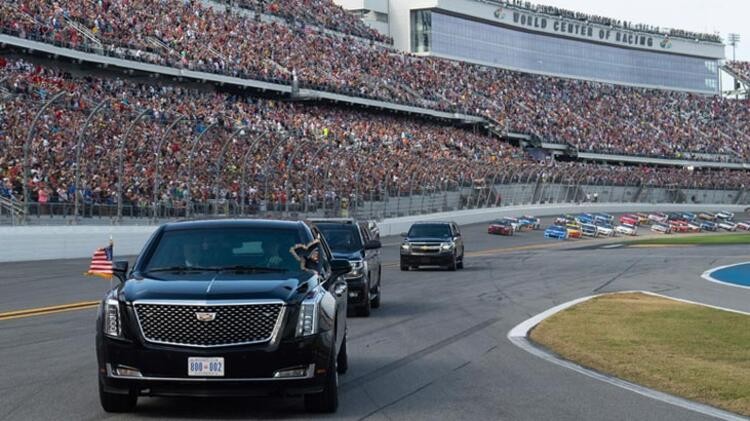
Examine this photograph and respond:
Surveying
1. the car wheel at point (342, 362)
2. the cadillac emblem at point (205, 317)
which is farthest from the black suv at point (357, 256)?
the cadillac emblem at point (205, 317)

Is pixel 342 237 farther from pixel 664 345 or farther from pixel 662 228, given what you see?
pixel 662 228

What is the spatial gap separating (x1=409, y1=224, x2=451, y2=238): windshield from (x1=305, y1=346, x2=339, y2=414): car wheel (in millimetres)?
27456

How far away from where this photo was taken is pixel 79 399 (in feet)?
34.5

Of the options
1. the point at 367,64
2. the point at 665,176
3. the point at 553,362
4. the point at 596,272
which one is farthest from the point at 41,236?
the point at 665,176

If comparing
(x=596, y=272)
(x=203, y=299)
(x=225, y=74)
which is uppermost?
(x=225, y=74)

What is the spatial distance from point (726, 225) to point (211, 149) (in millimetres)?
51052

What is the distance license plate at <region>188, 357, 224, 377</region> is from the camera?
30.0 ft

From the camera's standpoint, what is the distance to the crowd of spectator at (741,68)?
5512 inches

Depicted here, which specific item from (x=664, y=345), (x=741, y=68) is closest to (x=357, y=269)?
(x=664, y=345)

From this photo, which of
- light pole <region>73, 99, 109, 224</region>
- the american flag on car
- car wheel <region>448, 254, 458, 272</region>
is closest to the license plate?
the american flag on car

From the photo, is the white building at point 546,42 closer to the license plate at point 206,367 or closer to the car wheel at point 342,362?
the car wheel at point 342,362

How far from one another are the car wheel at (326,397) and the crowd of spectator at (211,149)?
25618mm

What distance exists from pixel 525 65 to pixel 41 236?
289ft

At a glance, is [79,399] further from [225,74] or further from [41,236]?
[225,74]
